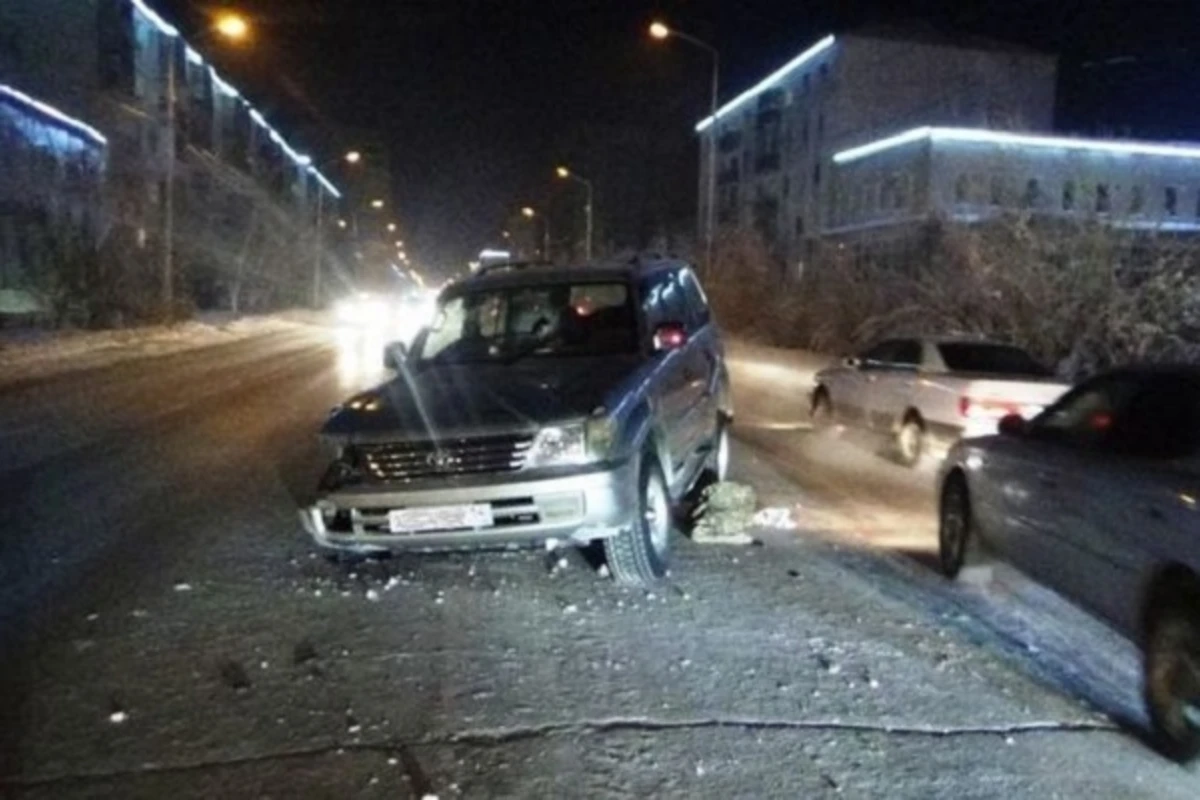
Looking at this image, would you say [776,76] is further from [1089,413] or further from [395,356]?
[1089,413]

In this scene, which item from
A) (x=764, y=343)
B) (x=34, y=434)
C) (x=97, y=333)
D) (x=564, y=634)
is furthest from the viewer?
(x=764, y=343)

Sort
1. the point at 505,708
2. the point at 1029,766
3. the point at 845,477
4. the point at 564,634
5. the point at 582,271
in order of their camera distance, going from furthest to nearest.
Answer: the point at 845,477 → the point at 582,271 → the point at 564,634 → the point at 505,708 → the point at 1029,766

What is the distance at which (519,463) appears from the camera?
664 cm

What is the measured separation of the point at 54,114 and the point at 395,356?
35984 mm

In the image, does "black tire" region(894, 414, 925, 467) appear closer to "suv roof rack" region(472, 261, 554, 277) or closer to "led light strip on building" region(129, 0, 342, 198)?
"suv roof rack" region(472, 261, 554, 277)

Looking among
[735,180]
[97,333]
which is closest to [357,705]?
[97,333]

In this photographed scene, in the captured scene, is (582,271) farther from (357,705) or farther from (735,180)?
(735,180)

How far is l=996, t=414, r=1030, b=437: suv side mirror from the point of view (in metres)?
6.98

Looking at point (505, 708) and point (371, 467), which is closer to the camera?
point (505, 708)

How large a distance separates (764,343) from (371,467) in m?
28.5

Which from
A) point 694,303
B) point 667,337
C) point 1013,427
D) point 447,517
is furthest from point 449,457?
point 694,303

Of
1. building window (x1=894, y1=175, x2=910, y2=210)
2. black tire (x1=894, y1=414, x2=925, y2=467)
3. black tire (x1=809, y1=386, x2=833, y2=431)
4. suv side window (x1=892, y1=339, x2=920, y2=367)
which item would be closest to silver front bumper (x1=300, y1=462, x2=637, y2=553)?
black tire (x1=894, y1=414, x2=925, y2=467)

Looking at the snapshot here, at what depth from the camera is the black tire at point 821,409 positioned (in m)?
15.5

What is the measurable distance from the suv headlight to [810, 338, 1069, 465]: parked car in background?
5.73 metres
